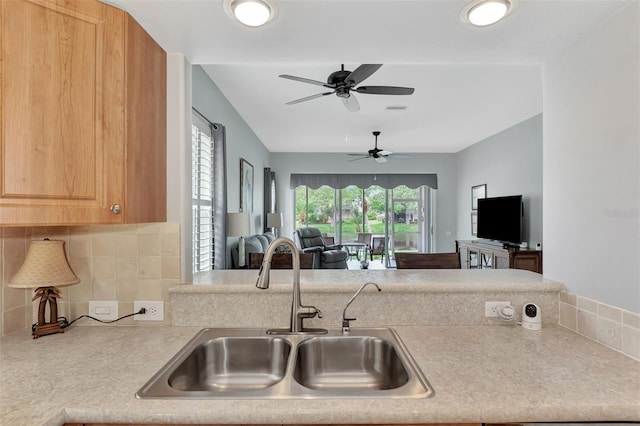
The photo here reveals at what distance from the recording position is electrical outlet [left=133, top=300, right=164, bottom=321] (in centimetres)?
142

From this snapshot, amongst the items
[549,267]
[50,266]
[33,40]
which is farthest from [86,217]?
[549,267]

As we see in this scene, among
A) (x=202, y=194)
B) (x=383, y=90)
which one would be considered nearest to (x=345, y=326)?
(x=202, y=194)

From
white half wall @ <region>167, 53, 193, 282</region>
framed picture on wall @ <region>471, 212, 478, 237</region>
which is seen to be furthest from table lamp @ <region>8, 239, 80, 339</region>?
framed picture on wall @ <region>471, 212, 478, 237</region>

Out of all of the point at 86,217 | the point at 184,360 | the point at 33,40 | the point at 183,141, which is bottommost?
the point at 184,360

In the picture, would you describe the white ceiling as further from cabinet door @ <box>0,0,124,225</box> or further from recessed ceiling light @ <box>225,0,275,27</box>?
cabinet door @ <box>0,0,124,225</box>

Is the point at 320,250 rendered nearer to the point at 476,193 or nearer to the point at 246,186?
the point at 246,186

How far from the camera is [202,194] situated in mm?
3018

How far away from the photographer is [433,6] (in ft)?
3.82

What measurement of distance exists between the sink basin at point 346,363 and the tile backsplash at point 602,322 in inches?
30.3

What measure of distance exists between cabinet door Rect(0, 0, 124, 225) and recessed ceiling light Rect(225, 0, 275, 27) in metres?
0.40

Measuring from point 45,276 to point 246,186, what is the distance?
132 inches

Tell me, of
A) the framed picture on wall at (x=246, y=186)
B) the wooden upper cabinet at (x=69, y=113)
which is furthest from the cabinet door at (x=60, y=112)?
the framed picture on wall at (x=246, y=186)

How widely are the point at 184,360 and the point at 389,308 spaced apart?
0.84 m

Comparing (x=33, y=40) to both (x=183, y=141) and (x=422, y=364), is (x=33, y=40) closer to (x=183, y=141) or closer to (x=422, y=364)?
(x=183, y=141)
